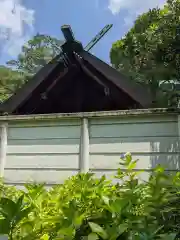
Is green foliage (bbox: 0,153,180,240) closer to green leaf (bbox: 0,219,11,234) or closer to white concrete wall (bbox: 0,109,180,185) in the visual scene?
green leaf (bbox: 0,219,11,234)

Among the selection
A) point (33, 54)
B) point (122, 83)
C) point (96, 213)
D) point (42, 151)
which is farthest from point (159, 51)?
point (33, 54)

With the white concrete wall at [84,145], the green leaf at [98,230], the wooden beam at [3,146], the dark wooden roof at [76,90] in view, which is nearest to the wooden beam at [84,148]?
the white concrete wall at [84,145]

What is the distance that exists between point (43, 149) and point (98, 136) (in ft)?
2.54

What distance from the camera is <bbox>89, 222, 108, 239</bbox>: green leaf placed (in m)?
1.09

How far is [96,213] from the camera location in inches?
49.5

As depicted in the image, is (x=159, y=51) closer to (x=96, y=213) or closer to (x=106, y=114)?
(x=106, y=114)

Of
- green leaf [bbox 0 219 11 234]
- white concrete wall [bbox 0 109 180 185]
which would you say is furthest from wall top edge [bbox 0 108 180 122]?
green leaf [bbox 0 219 11 234]

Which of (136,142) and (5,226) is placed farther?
(136,142)

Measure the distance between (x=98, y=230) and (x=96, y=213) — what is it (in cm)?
15

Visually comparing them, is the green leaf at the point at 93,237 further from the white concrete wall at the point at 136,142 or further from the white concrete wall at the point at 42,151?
the white concrete wall at the point at 42,151

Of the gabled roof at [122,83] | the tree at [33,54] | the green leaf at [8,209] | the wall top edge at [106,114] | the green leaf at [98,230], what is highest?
the tree at [33,54]

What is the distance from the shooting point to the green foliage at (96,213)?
3.62ft

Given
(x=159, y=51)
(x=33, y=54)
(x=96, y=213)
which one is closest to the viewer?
(x=96, y=213)

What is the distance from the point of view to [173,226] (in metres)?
1.26
